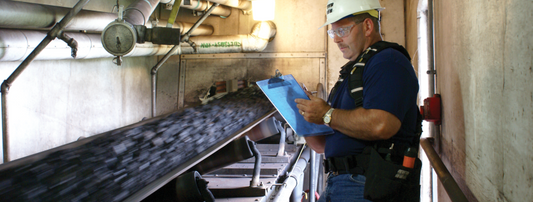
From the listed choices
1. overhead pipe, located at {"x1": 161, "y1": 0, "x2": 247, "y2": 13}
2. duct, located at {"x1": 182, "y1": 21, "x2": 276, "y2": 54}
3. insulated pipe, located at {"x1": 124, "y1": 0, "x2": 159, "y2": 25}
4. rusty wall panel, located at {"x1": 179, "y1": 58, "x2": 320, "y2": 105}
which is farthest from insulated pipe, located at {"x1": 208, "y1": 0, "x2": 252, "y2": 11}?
insulated pipe, located at {"x1": 124, "y1": 0, "x2": 159, "y2": 25}

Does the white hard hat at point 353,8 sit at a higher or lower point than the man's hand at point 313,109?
higher

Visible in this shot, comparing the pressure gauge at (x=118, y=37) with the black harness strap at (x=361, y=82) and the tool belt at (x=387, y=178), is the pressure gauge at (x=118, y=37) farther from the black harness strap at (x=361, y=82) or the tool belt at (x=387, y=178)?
the tool belt at (x=387, y=178)

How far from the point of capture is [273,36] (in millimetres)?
3943

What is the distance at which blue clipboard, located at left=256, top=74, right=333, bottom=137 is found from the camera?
1.17m

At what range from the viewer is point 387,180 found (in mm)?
944

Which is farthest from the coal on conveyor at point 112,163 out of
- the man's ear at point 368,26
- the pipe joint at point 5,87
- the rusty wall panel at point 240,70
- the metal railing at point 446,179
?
the rusty wall panel at point 240,70

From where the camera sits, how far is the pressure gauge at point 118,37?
183 centimetres

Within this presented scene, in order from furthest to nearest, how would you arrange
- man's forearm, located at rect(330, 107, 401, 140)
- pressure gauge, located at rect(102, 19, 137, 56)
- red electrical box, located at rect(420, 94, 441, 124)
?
1. pressure gauge, located at rect(102, 19, 137, 56)
2. red electrical box, located at rect(420, 94, 441, 124)
3. man's forearm, located at rect(330, 107, 401, 140)

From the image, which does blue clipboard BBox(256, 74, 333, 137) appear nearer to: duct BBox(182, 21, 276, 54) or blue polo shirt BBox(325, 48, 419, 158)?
blue polo shirt BBox(325, 48, 419, 158)

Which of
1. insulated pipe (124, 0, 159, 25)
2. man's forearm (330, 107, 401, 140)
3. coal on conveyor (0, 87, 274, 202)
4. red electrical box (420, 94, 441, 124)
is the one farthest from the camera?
insulated pipe (124, 0, 159, 25)

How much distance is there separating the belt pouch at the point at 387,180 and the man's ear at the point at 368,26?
15.5 inches

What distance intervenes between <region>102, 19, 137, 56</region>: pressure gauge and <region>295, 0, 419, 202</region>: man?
1.13 meters

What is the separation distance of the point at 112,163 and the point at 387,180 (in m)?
0.74

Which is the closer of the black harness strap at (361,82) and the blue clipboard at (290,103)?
the black harness strap at (361,82)
